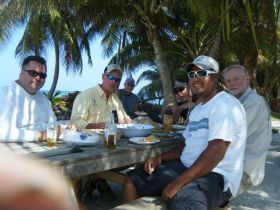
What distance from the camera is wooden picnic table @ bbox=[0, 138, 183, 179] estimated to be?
8.55 feet

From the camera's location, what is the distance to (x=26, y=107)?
3580mm

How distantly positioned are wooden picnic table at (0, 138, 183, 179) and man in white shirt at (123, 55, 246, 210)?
0.17m

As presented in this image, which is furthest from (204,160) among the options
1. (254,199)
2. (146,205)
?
(254,199)

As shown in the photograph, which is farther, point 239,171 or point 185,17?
point 185,17

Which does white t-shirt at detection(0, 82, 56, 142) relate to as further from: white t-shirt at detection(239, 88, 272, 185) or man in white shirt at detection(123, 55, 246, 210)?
white t-shirt at detection(239, 88, 272, 185)

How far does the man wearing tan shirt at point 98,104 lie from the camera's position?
4.31 metres

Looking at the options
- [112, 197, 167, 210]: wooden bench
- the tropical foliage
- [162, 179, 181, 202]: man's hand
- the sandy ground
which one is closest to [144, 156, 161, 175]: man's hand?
[112, 197, 167, 210]: wooden bench

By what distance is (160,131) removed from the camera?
4.18 m

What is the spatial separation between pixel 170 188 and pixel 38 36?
750 inches

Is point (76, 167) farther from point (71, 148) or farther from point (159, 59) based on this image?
point (159, 59)

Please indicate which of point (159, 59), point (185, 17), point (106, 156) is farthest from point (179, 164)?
point (185, 17)

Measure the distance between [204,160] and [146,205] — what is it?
0.56 meters

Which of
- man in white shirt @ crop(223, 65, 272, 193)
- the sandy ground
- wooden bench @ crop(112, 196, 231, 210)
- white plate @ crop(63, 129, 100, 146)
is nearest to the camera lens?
wooden bench @ crop(112, 196, 231, 210)

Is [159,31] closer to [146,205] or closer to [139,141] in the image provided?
[139,141]
